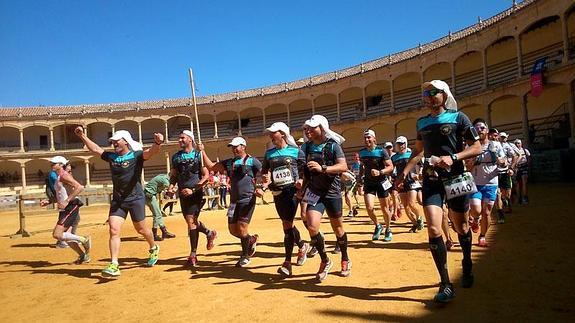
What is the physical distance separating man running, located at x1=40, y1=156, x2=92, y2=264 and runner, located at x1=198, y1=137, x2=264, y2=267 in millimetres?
2720

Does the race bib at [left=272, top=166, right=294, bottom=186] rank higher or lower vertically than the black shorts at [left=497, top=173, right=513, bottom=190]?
higher

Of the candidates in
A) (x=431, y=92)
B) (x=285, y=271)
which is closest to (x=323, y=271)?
(x=285, y=271)

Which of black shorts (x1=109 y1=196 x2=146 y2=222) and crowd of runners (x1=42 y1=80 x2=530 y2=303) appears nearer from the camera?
crowd of runners (x1=42 y1=80 x2=530 y2=303)

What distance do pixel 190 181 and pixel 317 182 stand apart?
227 cm

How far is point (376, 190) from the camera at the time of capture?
22.8 feet

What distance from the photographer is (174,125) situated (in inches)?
1842

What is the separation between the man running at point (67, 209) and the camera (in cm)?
675

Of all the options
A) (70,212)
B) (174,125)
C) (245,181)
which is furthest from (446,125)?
(174,125)

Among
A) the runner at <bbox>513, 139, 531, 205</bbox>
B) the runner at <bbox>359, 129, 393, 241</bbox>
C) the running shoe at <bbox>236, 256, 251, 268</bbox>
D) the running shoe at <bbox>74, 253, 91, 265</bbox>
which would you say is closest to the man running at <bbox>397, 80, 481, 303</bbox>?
the runner at <bbox>359, 129, 393, 241</bbox>

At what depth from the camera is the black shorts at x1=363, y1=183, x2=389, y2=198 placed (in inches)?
270

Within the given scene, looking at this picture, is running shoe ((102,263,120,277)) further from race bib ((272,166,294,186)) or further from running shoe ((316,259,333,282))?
running shoe ((316,259,333,282))

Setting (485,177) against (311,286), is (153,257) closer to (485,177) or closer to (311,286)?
(311,286)

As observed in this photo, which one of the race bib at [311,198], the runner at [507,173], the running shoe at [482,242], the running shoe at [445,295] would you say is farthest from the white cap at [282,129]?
the runner at [507,173]

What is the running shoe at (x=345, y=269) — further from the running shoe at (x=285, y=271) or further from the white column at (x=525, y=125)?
the white column at (x=525, y=125)
